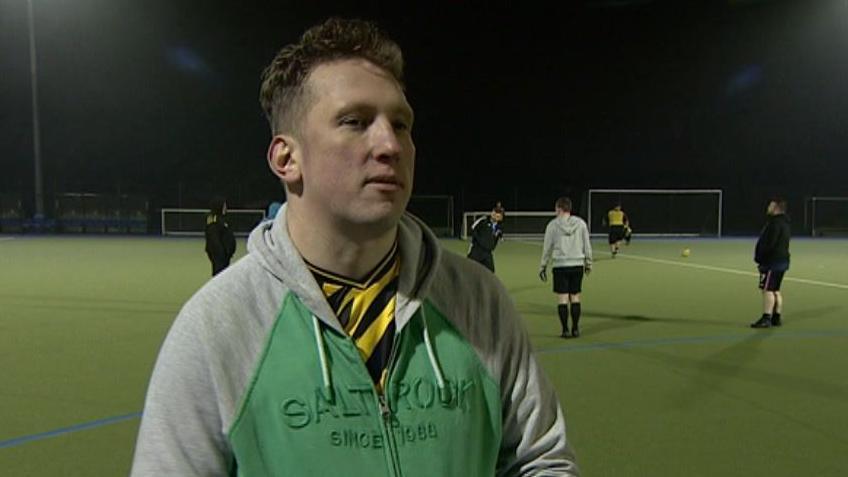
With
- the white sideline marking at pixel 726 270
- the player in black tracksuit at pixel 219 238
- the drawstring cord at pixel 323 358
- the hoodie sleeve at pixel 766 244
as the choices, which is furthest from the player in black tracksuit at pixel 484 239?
the drawstring cord at pixel 323 358

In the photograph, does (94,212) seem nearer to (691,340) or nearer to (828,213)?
(691,340)

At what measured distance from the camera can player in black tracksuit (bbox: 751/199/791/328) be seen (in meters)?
10.1

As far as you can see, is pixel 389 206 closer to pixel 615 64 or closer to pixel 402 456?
pixel 402 456

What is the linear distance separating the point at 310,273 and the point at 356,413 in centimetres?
33

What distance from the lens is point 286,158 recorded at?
1639 mm

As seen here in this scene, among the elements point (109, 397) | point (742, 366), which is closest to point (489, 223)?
point (742, 366)

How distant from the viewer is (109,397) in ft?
21.1

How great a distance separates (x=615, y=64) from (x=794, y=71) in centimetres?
1046

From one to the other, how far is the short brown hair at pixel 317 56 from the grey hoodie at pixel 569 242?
8102mm

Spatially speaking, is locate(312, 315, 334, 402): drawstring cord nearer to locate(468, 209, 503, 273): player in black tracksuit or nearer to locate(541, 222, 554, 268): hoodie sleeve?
locate(541, 222, 554, 268): hoodie sleeve

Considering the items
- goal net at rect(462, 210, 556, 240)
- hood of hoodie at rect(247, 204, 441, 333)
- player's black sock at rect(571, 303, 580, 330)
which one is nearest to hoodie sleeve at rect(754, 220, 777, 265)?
player's black sock at rect(571, 303, 580, 330)

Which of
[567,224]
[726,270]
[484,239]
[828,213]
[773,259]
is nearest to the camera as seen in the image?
[567,224]

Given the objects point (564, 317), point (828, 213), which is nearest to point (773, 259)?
point (564, 317)

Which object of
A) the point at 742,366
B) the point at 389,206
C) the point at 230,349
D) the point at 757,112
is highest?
the point at 757,112
